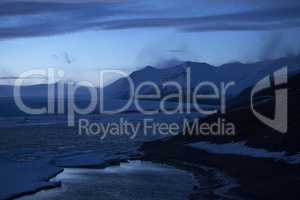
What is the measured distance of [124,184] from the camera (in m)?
31.6

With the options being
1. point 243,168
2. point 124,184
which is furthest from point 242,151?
point 124,184

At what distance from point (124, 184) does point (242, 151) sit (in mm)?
14300

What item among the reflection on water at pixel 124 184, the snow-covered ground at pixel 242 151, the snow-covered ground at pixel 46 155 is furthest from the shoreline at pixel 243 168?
the snow-covered ground at pixel 46 155

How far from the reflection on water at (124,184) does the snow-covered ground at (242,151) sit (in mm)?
5693

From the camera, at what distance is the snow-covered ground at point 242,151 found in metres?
36.4

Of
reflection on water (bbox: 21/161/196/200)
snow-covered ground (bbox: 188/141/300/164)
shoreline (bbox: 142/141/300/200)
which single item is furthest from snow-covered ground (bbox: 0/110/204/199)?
snow-covered ground (bbox: 188/141/300/164)

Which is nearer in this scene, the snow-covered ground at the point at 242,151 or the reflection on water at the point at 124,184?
the reflection on water at the point at 124,184

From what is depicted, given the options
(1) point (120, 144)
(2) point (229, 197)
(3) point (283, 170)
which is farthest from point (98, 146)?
(2) point (229, 197)

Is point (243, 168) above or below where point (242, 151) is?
below

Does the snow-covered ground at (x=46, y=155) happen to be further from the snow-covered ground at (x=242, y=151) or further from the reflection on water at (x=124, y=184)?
the snow-covered ground at (x=242, y=151)

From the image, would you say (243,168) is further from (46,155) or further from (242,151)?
(46,155)

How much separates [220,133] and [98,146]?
11122 mm

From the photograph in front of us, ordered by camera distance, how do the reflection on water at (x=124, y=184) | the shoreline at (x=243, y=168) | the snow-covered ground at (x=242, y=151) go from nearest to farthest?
the shoreline at (x=243, y=168) < the reflection on water at (x=124, y=184) < the snow-covered ground at (x=242, y=151)

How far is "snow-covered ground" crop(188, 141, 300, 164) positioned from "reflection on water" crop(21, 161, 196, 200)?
569cm
